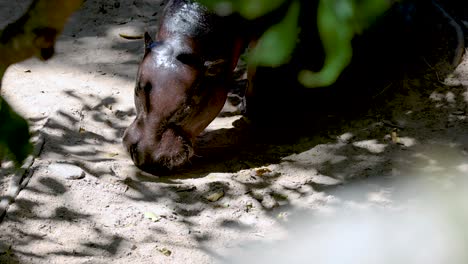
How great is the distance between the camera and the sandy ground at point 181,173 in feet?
13.0

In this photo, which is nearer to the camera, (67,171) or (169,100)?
(67,171)

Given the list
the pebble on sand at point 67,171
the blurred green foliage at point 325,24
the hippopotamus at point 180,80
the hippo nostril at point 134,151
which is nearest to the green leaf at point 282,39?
the blurred green foliage at point 325,24

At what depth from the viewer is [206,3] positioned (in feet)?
3.78

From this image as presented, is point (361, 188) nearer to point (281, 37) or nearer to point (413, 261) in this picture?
point (413, 261)

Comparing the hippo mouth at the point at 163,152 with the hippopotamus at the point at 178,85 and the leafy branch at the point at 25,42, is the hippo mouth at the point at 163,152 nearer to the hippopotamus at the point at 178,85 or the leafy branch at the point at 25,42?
the hippopotamus at the point at 178,85

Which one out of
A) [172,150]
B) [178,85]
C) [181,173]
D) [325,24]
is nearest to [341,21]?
[325,24]

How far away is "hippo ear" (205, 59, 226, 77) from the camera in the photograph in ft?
15.1

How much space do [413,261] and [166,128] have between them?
2.07 meters

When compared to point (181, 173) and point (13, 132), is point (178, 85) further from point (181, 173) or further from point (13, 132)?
point (13, 132)

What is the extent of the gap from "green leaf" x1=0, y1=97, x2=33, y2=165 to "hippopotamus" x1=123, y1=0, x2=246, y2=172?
332 cm

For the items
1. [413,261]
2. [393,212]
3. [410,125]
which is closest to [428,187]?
[393,212]

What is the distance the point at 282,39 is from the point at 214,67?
352cm

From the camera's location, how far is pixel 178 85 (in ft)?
14.9

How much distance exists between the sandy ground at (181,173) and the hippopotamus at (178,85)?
184 millimetres
